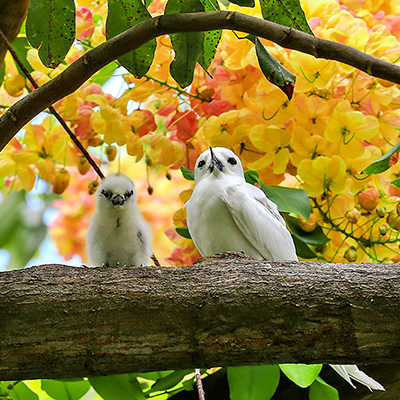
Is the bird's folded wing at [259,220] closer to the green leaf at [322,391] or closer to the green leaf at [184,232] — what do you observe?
the green leaf at [184,232]

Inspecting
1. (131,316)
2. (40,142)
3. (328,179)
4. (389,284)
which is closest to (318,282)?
(389,284)

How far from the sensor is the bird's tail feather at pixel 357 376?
3.35ft

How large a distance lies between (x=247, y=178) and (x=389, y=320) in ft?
2.01

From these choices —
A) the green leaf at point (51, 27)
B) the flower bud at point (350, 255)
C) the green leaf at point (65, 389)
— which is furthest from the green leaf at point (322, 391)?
the green leaf at point (51, 27)

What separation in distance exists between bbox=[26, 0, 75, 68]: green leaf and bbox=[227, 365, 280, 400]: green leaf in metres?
0.58

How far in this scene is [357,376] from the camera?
1056 millimetres

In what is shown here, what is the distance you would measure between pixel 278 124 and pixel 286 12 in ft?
1.14

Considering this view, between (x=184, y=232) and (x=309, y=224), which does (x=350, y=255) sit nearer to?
(x=309, y=224)

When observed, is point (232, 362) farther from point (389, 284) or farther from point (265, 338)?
point (389, 284)

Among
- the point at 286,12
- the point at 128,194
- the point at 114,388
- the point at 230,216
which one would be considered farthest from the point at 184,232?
the point at 286,12

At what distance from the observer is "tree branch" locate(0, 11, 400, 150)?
1.98ft

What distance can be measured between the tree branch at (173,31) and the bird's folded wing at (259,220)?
578 mm

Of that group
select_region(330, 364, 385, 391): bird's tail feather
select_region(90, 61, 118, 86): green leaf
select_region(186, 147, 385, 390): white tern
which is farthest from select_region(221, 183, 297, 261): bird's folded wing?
select_region(90, 61, 118, 86): green leaf

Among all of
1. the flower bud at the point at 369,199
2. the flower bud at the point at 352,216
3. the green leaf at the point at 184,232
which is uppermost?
the green leaf at the point at 184,232
